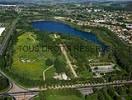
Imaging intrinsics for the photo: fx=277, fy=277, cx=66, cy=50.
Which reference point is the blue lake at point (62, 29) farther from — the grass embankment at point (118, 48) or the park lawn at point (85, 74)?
the park lawn at point (85, 74)

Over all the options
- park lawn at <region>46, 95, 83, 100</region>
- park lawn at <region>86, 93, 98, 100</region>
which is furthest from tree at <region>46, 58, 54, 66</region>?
park lawn at <region>86, 93, 98, 100</region>

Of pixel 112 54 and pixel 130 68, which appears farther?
pixel 112 54

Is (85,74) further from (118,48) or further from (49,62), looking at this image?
(118,48)

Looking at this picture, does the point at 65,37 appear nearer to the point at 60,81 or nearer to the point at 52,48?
the point at 52,48

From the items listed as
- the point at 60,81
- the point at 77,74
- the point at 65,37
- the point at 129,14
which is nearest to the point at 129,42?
the point at 65,37

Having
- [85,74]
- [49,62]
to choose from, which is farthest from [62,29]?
[85,74]

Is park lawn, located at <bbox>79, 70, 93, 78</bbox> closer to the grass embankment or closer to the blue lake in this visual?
the grass embankment
